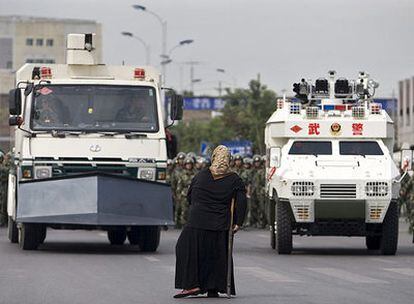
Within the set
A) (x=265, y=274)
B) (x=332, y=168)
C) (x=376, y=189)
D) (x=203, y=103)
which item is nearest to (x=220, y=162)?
(x=265, y=274)

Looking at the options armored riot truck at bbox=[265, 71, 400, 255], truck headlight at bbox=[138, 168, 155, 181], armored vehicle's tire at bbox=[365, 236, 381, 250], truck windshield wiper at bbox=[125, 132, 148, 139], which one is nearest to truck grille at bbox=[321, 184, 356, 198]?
armored riot truck at bbox=[265, 71, 400, 255]

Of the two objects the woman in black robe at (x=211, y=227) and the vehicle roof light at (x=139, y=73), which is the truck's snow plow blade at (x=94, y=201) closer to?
the vehicle roof light at (x=139, y=73)

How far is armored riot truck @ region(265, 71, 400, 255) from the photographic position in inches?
974

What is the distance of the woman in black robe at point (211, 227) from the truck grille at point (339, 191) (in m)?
8.61

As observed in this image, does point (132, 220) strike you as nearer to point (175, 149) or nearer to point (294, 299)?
point (175, 149)

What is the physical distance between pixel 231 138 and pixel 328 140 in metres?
60.0

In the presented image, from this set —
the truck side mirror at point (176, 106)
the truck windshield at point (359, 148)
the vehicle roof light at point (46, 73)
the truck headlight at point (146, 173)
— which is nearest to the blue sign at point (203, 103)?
the truck windshield at point (359, 148)

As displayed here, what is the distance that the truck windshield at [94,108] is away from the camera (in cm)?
2459

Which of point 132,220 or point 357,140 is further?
point 357,140

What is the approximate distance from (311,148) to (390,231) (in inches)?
83.9

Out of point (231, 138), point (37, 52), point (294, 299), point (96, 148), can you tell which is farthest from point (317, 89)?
point (37, 52)

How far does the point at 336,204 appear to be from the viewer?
24703 mm

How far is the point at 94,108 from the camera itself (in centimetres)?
2470

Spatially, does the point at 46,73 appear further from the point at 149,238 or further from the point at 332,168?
the point at 332,168
